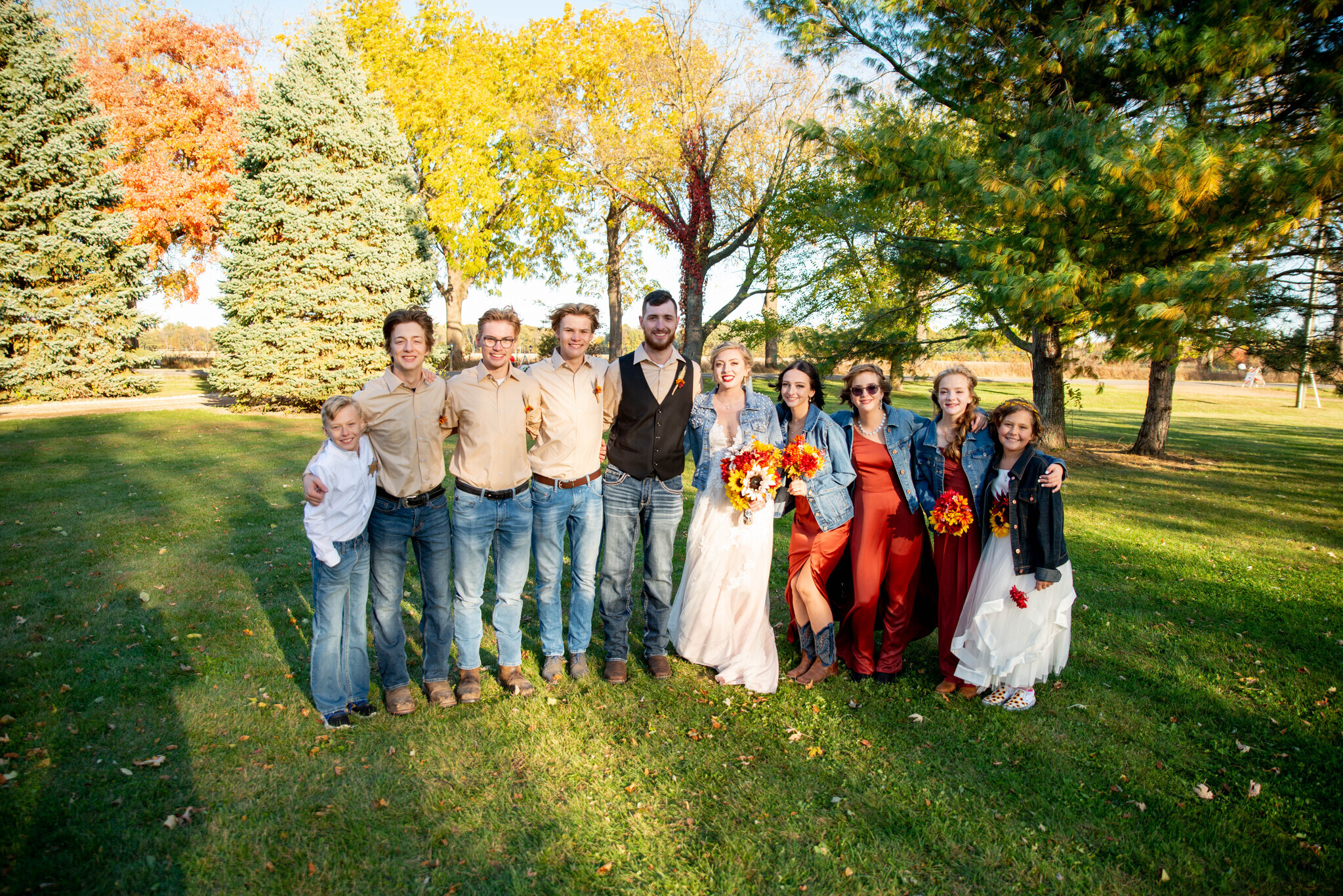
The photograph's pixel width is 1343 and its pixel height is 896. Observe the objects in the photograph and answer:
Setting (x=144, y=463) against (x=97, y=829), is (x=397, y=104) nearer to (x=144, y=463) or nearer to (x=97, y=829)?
(x=144, y=463)

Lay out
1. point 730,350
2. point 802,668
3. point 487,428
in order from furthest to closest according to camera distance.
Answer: point 802,668
point 730,350
point 487,428

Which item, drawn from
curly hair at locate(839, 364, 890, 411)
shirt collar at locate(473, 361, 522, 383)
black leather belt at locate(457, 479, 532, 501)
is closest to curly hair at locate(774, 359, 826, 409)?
curly hair at locate(839, 364, 890, 411)

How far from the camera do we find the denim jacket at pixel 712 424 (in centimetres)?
500

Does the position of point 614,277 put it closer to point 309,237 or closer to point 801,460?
point 309,237

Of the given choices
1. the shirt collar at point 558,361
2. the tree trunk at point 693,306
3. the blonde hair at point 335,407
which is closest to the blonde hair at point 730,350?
the shirt collar at point 558,361

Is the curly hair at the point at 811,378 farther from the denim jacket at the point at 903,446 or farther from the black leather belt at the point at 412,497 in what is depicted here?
the black leather belt at the point at 412,497

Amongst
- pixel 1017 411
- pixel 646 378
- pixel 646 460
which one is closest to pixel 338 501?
pixel 646 460

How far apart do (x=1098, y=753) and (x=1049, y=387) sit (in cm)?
1173

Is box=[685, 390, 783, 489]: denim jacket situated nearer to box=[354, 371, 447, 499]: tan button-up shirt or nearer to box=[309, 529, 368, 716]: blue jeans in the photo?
box=[354, 371, 447, 499]: tan button-up shirt

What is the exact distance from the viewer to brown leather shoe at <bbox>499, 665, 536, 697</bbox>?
15.5 feet

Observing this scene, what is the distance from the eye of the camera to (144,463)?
1212 centimetres

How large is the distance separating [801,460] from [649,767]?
2155 millimetres

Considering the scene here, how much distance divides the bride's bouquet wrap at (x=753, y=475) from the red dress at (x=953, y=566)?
1.26 meters

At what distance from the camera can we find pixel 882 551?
16.5ft
